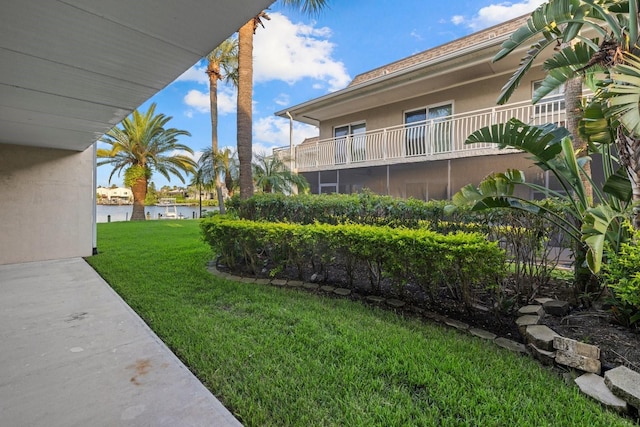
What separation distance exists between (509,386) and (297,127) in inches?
538

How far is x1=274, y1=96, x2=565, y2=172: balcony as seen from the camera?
8234 mm

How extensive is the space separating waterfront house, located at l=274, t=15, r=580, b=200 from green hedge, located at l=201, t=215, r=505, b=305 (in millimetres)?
5968

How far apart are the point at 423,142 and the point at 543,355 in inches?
325

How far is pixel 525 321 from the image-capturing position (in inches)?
125

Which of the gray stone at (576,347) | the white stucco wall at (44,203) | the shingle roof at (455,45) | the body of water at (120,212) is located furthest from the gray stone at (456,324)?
the body of water at (120,212)

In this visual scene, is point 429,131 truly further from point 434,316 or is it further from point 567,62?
point 434,316

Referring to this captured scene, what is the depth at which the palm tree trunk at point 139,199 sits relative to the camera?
19734mm

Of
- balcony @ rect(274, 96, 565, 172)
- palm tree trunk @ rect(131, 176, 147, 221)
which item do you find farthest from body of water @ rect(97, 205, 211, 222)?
balcony @ rect(274, 96, 565, 172)

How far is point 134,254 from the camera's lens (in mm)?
8000

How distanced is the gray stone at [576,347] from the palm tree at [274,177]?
30.4ft

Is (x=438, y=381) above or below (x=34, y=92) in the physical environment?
below

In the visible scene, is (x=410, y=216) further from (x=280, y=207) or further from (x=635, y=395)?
(x=635, y=395)

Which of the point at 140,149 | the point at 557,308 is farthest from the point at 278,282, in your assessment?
the point at 140,149

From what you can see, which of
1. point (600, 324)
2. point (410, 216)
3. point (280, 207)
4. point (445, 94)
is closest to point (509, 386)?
point (600, 324)
